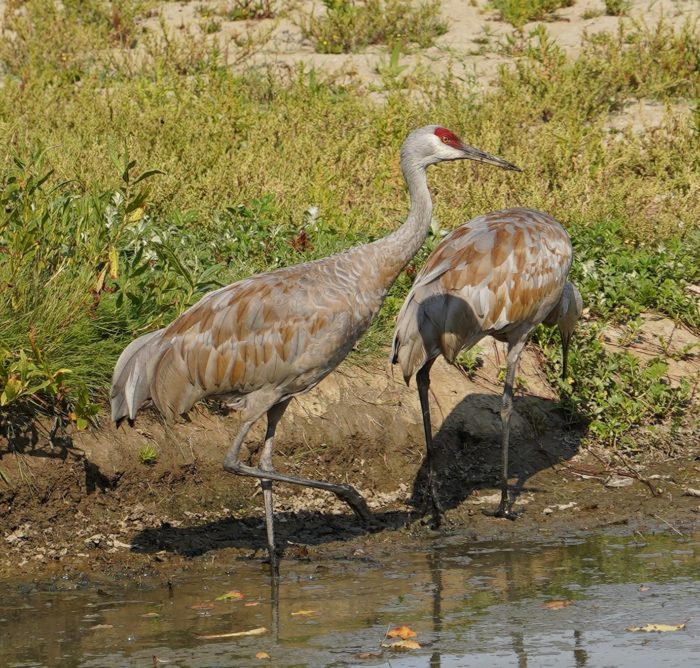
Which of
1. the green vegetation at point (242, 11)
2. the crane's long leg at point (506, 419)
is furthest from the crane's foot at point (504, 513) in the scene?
the green vegetation at point (242, 11)

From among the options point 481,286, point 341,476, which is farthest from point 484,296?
point 341,476

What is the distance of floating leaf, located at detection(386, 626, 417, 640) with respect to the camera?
4867mm

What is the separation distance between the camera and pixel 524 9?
514 inches

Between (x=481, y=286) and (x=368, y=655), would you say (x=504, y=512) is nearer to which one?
(x=481, y=286)

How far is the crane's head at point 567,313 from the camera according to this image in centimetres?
724

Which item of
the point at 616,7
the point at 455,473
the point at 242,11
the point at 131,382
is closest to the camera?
the point at 131,382

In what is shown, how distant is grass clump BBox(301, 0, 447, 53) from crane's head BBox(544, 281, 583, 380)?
5991 mm

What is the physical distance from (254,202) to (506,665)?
468cm

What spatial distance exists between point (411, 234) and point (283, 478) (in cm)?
129

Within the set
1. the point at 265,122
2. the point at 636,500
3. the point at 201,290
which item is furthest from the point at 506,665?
the point at 265,122

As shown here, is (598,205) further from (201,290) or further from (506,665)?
(506,665)

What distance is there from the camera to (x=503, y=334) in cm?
701

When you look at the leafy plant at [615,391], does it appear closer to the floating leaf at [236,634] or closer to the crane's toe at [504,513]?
the crane's toe at [504,513]

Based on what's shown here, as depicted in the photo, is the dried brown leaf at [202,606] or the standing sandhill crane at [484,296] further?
the standing sandhill crane at [484,296]
